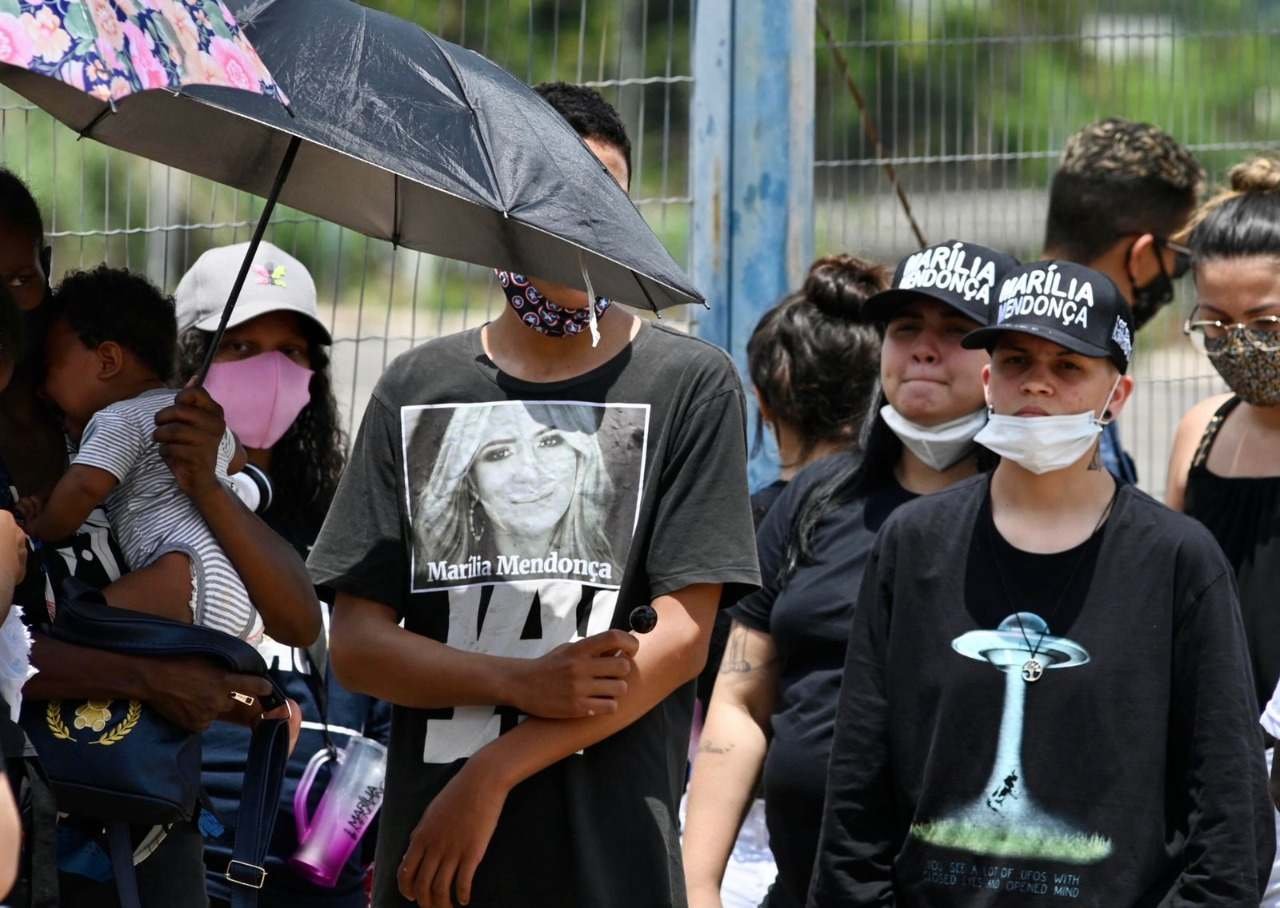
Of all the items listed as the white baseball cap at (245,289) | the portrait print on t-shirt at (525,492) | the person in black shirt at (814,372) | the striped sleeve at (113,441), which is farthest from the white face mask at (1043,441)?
the white baseball cap at (245,289)

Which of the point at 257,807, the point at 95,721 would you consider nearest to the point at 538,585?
the point at 257,807

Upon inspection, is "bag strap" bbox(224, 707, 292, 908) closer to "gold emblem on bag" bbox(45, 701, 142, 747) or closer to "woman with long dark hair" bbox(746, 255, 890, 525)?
"gold emblem on bag" bbox(45, 701, 142, 747)

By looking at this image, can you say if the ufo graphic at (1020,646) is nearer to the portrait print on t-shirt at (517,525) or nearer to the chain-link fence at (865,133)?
the portrait print on t-shirt at (517,525)

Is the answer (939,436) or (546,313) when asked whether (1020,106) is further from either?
(546,313)

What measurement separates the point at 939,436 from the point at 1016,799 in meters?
0.96

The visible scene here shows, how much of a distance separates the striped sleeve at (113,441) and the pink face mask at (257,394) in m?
0.96

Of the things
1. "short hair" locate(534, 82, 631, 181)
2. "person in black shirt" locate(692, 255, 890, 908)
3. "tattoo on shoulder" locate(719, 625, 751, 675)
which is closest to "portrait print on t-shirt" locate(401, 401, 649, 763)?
"short hair" locate(534, 82, 631, 181)

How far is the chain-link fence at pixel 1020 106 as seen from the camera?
611cm

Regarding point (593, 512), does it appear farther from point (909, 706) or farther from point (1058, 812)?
point (1058, 812)

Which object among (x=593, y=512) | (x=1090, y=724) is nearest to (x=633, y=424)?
(x=593, y=512)

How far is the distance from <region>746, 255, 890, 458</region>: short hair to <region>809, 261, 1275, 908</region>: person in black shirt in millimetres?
1010

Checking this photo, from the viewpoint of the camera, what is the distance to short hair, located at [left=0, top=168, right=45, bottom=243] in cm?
357

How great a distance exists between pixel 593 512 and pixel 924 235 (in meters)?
2.93

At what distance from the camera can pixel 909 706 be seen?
11.8 feet
